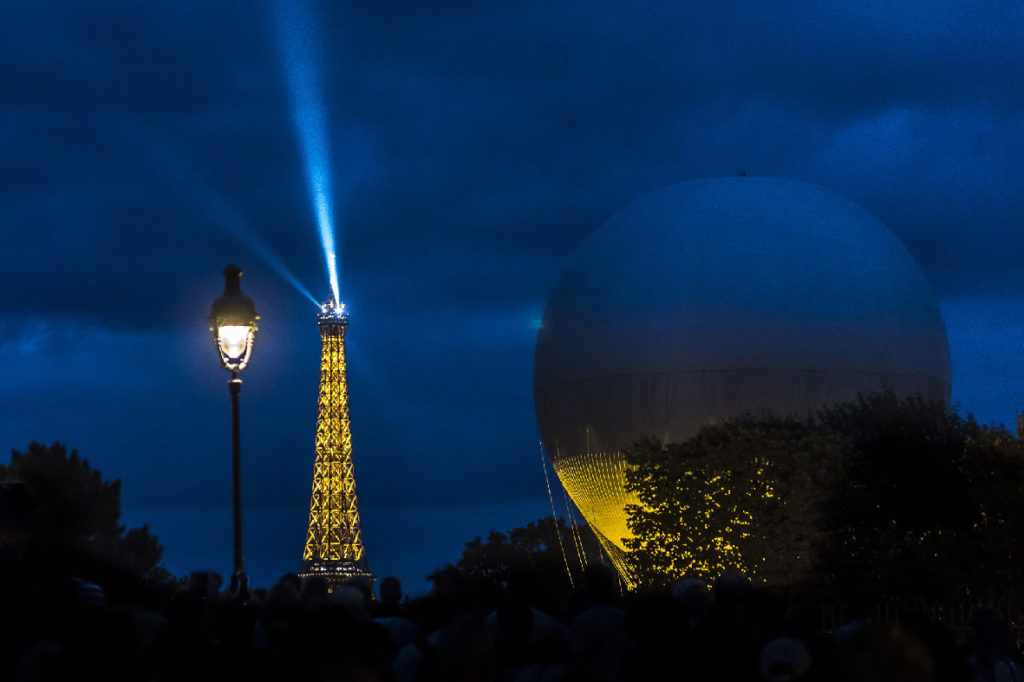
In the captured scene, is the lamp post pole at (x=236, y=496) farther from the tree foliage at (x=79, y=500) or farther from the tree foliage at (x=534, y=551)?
the tree foliage at (x=534, y=551)

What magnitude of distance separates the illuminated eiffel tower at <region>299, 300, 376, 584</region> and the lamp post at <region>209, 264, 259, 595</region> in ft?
352

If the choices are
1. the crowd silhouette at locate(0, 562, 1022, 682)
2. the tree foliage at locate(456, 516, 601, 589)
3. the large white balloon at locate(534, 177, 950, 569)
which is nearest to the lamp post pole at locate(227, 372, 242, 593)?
the crowd silhouette at locate(0, 562, 1022, 682)

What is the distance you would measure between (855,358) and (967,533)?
14653 millimetres

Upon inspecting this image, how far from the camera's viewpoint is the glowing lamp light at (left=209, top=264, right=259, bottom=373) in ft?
67.1

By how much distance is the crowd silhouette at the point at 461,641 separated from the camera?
8758 millimetres

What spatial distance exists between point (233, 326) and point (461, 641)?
11.2 meters

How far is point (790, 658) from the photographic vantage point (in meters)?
9.68

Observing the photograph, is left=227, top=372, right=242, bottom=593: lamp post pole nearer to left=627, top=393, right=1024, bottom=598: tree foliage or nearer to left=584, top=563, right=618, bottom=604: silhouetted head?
left=584, top=563, right=618, bottom=604: silhouetted head

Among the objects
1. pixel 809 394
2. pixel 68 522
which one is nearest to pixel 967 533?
pixel 809 394

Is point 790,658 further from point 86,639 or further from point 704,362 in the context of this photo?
point 704,362

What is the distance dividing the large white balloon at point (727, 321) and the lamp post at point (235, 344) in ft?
144

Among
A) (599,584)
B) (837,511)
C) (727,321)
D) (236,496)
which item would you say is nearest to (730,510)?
(837,511)

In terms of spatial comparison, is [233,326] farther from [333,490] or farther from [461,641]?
[333,490]

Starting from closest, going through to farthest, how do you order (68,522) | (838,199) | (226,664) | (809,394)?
(226,664) → (68,522) → (809,394) → (838,199)
